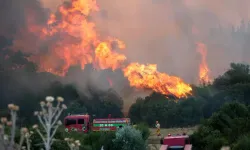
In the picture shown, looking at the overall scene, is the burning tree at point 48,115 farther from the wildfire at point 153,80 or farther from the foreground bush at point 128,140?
the wildfire at point 153,80

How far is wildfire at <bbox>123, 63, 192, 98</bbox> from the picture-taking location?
180 feet

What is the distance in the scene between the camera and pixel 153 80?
5478 cm

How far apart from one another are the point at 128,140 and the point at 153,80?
Result: 26492 mm

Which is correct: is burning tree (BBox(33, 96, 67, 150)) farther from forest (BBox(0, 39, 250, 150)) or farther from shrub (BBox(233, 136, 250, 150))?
forest (BBox(0, 39, 250, 150))

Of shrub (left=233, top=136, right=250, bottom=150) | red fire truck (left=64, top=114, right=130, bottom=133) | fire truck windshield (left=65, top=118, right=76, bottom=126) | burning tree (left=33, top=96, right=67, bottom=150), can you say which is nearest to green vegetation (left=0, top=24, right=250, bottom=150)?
fire truck windshield (left=65, top=118, right=76, bottom=126)

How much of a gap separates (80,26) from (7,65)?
11.7 metres

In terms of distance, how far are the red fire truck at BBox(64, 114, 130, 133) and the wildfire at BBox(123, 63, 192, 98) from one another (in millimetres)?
15675

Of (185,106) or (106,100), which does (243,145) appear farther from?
(106,100)

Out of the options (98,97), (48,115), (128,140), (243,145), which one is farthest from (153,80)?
(48,115)

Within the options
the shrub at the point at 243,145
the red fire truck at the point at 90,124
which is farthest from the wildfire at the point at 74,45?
the shrub at the point at 243,145

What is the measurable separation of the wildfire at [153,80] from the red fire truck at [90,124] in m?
15.7

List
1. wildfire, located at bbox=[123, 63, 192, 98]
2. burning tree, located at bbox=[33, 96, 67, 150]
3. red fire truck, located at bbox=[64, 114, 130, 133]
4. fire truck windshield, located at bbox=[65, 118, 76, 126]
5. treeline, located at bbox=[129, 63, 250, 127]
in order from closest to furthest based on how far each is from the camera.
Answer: burning tree, located at bbox=[33, 96, 67, 150] < red fire truck, located at bbox=[64, 114, 130, 133] < fire truck windshield, located at bbox=[65, 118, 76, 126] < treeline, located at bbox=[129, 63, 250, 127] < wildfire, located at bbox=[123, 63, 192, 98]

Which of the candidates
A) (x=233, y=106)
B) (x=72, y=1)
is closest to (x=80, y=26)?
(x=72, y=1)

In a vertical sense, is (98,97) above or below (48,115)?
above
